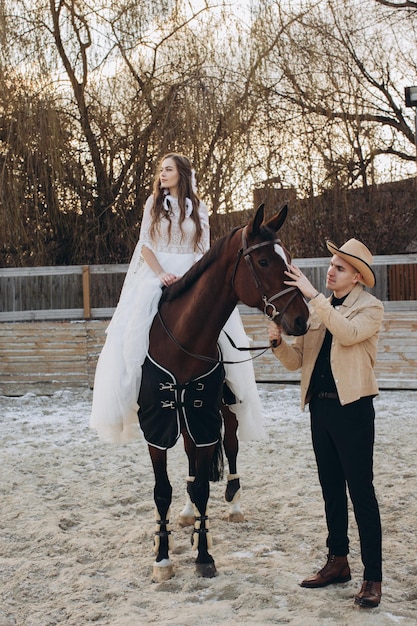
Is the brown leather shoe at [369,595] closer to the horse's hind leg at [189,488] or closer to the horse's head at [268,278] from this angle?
the horse's head at [268,278]

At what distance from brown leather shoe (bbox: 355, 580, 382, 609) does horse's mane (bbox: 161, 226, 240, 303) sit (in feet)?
5.03

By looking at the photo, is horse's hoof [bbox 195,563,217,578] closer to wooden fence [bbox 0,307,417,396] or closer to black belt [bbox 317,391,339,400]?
black belt [bbox 317,391,339,400]

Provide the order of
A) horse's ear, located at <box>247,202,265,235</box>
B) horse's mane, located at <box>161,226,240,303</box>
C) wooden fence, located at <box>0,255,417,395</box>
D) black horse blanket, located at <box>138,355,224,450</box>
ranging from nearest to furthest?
horse's ear, located at <box>247,202,265,235</box>, horse's mane, located at <box>161,226,240,303</box>, black horse blanket, located at <box>138,355,224,450</box>, wooden fence, located at <box>0,255,417,395</box>

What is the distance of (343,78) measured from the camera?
912 cm

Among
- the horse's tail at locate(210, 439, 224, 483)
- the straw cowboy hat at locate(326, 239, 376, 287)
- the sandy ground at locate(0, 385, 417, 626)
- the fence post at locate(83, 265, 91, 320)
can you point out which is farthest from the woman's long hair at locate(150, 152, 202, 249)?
the fence post at locate(83, 265, 91, 320)

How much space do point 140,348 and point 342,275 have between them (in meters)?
1.07

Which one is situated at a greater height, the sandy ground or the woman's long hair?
the woman's long hair

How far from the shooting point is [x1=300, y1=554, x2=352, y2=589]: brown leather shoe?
2785 mm

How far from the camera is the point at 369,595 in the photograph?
2.56 meters

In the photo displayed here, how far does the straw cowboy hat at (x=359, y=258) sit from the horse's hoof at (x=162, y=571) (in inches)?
63.4

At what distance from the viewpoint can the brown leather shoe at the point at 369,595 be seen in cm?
255

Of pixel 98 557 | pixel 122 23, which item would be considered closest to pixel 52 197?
pixel 122 23

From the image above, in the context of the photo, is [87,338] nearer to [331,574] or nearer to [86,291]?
[86,291]

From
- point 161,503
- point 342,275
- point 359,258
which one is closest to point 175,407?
point 161,503
